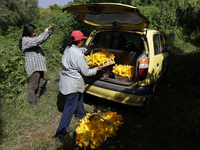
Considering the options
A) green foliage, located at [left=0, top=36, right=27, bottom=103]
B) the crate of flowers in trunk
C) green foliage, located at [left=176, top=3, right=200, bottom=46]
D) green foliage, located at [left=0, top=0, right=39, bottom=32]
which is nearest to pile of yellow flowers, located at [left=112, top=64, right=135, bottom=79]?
the crate of flowers in trunk

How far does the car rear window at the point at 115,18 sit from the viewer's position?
10.6 ft

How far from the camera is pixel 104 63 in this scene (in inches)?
131

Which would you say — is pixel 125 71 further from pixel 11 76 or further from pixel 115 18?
pixel 11 76

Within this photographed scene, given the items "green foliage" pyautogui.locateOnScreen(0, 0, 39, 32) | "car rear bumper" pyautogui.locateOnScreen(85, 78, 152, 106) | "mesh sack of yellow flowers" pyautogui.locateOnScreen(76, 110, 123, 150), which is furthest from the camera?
"green foliage" pyautogui.locateOnScreen(0, 0, 39, 32)

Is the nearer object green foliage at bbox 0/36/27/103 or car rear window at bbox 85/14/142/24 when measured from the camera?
car rear window at bbox 85/14/142/24

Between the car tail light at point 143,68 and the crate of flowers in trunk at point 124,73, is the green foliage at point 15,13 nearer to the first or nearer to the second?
the crate of flowers in trunk at point 124,73

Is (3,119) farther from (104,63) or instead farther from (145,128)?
(145,128)

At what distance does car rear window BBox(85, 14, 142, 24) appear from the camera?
10.6ft

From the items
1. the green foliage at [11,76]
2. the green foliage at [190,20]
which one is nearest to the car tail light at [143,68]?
the green foliage at [11,76]

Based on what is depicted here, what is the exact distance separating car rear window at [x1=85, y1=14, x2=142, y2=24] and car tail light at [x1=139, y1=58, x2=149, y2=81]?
33.8 inches

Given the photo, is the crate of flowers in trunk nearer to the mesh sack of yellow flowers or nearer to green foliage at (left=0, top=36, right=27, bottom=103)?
the mesh sack of yellow flowers

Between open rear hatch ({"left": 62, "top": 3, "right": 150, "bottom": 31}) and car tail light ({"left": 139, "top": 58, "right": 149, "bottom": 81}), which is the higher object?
open rear hatch ({"left": 62, "top": 3, "right": 150, "bottom": 31})

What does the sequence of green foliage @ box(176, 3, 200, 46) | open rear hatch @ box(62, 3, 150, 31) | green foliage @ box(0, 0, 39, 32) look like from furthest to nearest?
green foliage @ box(0, 0, 39, 32) < green foliage @ box(176, 3, 200, 46) < open rear hatch @ box(62, 3, 150, 31)

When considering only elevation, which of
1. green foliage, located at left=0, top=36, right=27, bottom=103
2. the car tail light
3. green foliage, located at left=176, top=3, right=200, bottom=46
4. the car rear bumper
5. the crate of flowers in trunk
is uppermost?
green foliage, located at left=176, top=3, right=200, bottom=46
